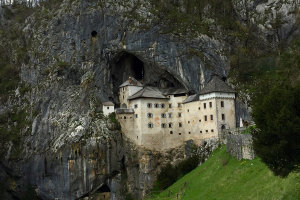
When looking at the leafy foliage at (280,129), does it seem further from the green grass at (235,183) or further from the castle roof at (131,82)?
the castle roof at (131,82)

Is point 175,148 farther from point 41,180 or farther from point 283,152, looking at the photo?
point 283,152

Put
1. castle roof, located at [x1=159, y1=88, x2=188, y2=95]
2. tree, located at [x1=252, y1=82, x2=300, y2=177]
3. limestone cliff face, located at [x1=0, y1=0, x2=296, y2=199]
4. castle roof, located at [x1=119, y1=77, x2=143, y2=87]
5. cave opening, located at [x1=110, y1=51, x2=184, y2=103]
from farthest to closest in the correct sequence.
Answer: cave opening, located at [x1=110, y1=51, x2=184, y2=103] → castle roof, located at [x1=119, y1=77, x2=143, y2=87] → castle roof, located at [x1=159, y1=88, x2=188, y2=95] → limestone cliff face, located at [x1=0, y1=0, x2=296, y2=199] → tree, located at [x1=252, y1=82, x2=300, y2=177]

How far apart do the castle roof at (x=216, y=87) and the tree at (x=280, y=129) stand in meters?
39.2

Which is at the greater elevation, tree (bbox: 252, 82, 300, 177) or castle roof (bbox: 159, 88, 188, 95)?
castle roof (bbox: 159, 88, 188, 95)

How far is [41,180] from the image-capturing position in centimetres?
7600

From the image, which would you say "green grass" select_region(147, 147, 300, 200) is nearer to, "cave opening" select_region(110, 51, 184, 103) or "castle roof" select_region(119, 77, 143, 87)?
"castle roof" select_region(119, 77, 143, 87)

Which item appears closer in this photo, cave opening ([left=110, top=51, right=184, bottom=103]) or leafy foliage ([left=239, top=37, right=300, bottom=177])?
leafy foliage ([left=239, top=37, right=300, bottom=177])

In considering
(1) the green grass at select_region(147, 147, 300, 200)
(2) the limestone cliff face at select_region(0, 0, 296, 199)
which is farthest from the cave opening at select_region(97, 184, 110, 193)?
(1) the green grass at select_region(147, 147, 300, 200)

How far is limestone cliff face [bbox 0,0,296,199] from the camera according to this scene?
7356cm

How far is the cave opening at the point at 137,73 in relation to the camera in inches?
3125

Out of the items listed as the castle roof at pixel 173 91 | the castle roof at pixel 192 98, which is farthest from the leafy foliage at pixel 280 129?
the castle roof at pixel 173 91

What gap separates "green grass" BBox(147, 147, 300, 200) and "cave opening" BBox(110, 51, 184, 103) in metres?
25.6

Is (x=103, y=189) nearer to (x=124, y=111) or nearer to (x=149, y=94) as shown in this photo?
(x=124, y=111)

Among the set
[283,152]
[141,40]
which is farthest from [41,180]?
[283,152]
